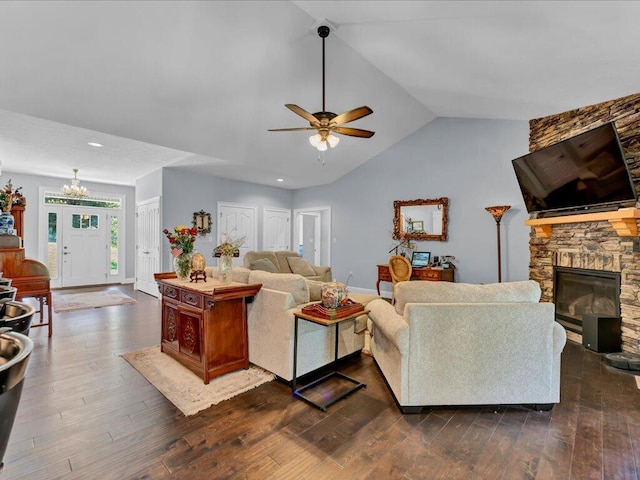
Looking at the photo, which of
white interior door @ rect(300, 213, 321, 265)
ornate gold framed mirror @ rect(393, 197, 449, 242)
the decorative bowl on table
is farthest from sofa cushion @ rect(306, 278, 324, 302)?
white interior door @ rect(300, 213, 321, 265)

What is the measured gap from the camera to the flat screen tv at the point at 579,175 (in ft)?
11.0

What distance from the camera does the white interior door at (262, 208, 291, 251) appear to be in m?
8.08

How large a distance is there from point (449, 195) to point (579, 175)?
229 centimetres

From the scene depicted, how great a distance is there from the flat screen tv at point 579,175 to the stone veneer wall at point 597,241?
28 cm

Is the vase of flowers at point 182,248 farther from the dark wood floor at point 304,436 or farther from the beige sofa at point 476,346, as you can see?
the beige sofa at point 476,346

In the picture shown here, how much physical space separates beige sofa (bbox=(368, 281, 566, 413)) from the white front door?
8.31m

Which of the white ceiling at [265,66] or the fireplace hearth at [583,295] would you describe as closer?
the white ceiling at [265,66]

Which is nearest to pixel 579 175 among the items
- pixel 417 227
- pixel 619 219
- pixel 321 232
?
pixel 619 219

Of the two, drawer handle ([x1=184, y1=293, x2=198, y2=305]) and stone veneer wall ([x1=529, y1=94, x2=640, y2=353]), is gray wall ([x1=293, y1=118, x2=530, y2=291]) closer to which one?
stone veneer wall ([x1=529, y1=94, x2=640, y2=353])

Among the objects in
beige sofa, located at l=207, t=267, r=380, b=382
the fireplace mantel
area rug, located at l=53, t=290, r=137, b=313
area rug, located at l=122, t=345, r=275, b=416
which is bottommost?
area rug, located at l=122, t=345, r=275, b=416

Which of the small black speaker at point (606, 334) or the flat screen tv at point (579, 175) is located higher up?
the flat screen tv at point (579, 175)

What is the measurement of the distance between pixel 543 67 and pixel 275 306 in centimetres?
355

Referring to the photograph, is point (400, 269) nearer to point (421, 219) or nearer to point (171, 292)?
point (421, 219)

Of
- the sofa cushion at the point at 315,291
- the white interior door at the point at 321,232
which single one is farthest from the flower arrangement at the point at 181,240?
the white interior door at the point at 321,232
